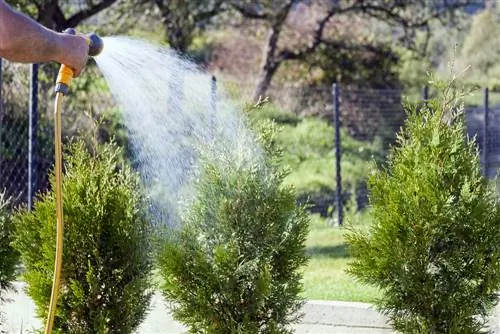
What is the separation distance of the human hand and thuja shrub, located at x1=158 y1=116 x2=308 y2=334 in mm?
983

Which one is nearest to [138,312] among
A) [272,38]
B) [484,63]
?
[272,38]

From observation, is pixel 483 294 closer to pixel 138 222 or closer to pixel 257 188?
pixel 257 188

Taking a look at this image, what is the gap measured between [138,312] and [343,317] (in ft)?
5.42

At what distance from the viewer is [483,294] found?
14.6 feet

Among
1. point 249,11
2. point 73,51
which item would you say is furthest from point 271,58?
point 73,51

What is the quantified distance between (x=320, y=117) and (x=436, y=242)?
10614mm

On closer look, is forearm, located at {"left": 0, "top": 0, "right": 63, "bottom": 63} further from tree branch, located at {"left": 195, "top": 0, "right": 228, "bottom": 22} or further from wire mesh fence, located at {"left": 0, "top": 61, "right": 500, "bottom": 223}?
tree branch, located at {"left": 195, "top": 0, "right": 228, "bottom": 22}

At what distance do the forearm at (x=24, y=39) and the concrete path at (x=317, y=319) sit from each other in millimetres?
2439

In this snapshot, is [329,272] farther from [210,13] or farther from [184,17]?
[210,13]

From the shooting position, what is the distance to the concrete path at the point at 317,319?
591cm

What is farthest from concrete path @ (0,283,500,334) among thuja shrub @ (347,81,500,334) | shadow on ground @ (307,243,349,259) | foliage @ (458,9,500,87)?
foliage @ (458,9,500,87)

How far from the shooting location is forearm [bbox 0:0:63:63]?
3578 millimetres

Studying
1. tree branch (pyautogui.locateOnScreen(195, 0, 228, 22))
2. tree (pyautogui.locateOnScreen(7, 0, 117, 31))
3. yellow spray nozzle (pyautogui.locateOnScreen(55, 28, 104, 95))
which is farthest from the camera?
tree branch (pyautogui.locateOnScreen(195, 0, 228, 22))

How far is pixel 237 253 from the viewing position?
4500mm
